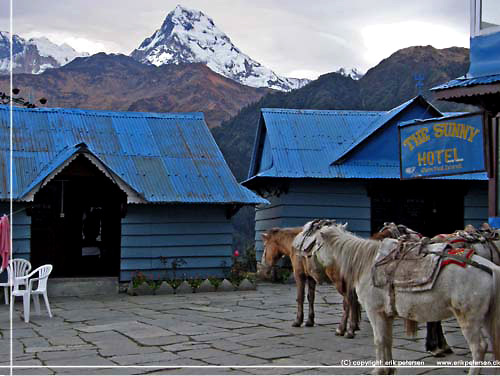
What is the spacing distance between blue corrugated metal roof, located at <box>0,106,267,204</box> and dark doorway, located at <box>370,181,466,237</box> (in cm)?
376

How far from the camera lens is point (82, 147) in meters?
12.5

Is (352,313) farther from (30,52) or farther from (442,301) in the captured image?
(30,52)

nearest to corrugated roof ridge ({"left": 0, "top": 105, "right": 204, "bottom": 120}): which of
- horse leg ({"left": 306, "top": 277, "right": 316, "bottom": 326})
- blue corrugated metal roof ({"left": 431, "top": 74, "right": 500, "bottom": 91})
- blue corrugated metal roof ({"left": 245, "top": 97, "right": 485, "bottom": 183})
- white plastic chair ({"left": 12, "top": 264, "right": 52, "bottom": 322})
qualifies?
blue corrugated metal roof ({"left": 245, "top": 97, "right": 485, "bottom": 183})

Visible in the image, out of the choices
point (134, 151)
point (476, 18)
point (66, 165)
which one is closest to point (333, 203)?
point (134, 151)

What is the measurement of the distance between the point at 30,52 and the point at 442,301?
6.32 metres

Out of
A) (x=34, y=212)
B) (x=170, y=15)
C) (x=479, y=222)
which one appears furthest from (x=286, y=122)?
(x=170, y=15)

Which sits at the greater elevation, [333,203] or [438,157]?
[438,157]

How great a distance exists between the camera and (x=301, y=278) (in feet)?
28.4

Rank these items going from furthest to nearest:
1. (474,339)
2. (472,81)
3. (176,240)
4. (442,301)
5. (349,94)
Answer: (349,94) < (176,240) < (472,81) < (442,301) < (474,339)

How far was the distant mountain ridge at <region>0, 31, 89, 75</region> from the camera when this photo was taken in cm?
782

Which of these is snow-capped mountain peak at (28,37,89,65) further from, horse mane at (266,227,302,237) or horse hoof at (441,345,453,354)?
horse hoof at (441,345,453,354)

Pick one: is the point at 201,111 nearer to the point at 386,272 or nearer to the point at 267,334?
the point at 267,334

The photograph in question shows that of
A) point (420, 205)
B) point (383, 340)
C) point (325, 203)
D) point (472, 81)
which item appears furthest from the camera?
point (420, 205)

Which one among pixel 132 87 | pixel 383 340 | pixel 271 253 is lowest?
pixel 383 340
